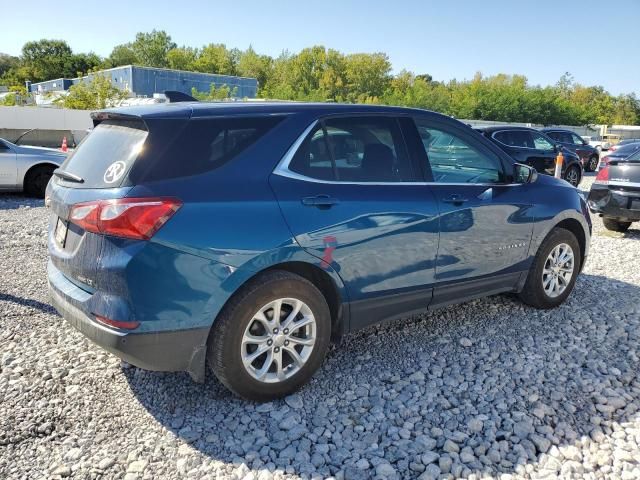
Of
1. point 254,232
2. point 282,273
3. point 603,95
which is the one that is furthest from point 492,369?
point 603,95

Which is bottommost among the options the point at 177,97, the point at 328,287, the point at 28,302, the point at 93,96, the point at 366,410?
the point at 28,302

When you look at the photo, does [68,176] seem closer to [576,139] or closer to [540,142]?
[540,142]

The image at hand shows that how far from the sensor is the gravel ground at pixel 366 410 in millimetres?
2689

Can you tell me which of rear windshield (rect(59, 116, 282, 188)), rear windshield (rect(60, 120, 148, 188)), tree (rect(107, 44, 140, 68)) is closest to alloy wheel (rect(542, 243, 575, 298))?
rear windshield (rect(59, 116, 282, 188))

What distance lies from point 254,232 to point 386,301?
3.77ft

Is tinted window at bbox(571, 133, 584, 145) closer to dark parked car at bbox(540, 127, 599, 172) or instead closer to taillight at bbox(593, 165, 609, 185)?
dark parked car at bbox(540, 127, 599, 172)

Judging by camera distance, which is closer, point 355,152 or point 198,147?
point 198,147

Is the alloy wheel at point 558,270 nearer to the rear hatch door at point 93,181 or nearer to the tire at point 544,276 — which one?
the tire at point 544,276

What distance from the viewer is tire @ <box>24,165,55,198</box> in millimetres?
10172

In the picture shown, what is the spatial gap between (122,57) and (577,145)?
105951 mm

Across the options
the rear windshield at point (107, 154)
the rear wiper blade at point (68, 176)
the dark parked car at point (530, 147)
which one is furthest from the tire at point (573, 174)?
the rear wiper blade at point (68, 176)

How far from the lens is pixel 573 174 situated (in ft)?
48.5

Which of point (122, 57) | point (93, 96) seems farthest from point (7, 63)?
point (93, 96)

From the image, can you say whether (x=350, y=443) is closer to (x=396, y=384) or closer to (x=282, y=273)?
(x=396, y=384)
